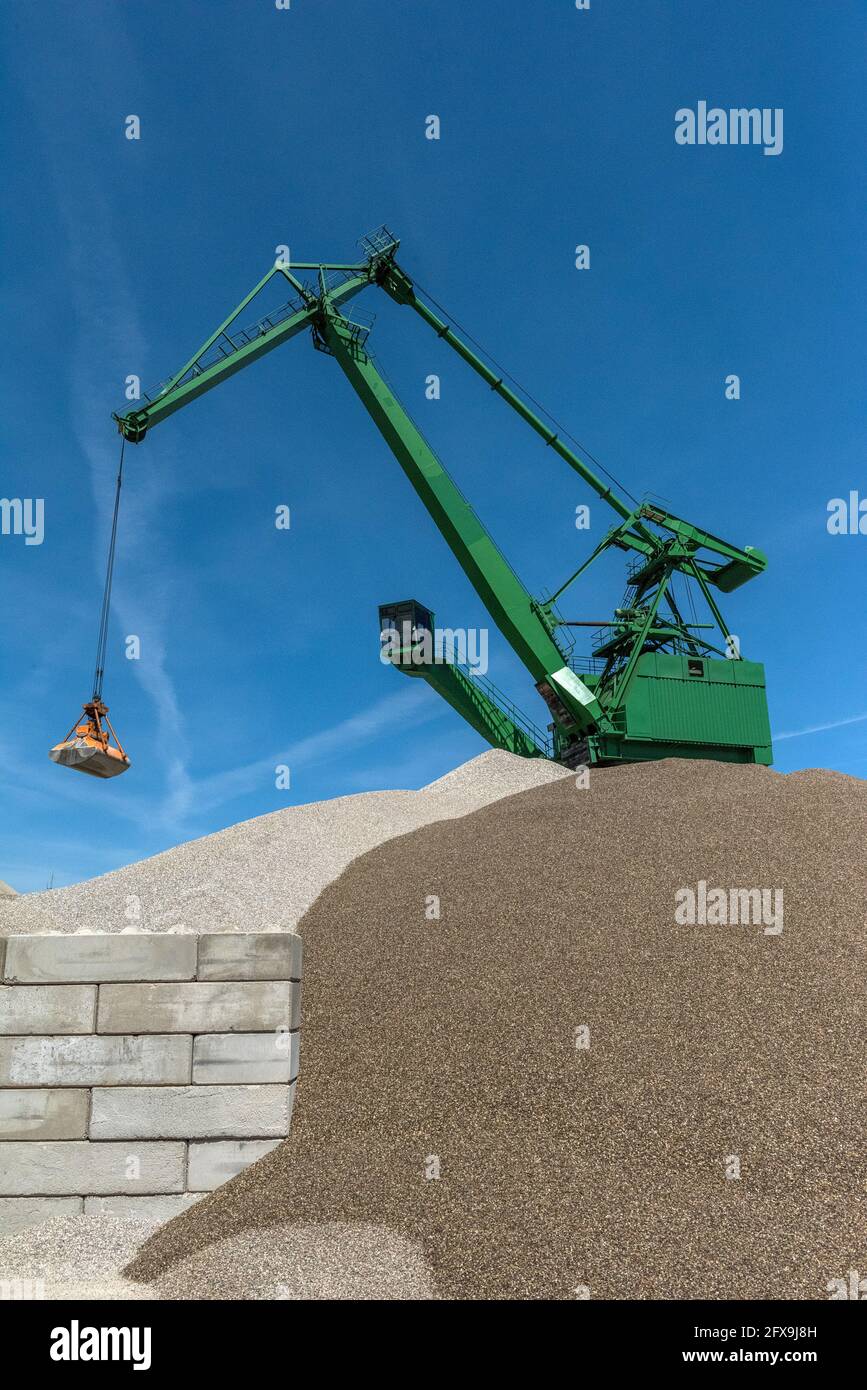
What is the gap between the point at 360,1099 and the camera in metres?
6.73

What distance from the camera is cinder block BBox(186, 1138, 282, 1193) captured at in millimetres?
5953

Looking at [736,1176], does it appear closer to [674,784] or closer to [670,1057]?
[670,1057]

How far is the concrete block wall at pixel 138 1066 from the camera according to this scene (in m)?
5.93

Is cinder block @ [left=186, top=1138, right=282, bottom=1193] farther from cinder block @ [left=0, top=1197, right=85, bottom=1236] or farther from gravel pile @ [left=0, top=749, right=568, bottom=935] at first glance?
gravel pile @ [left=0, top=749, right=568, bottom=935]

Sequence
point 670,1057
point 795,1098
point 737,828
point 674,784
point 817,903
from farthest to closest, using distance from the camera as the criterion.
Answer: point 674,784 < point 737,828 < point 817,903 < point 670,1057 < point 795,1098

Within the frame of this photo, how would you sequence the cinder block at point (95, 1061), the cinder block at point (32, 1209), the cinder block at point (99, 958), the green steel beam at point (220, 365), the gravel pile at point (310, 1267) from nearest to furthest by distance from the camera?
1. the gravel pile at point (310, 1267)
2. the cinder block at point (32, 1209)
3. the cinder block at point (95, 1061)
4. the cinder block at point (99, 958)
5. the green steel beam at point (220, 365)

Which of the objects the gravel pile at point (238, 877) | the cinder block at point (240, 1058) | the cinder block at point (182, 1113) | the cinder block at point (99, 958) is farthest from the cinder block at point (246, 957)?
the gravel pile at point (238, 877)

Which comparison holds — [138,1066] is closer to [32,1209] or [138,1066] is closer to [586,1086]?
[32,1209]

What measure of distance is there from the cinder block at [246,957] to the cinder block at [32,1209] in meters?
1.83

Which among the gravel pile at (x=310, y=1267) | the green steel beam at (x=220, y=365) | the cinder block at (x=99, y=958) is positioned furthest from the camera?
the green steel beam at (x=220, y=365)

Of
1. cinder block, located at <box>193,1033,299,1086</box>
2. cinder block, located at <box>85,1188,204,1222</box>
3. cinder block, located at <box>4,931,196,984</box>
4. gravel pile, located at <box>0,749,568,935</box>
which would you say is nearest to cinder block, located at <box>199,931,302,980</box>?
cinder block, located at <box>4,931,196,984</box>

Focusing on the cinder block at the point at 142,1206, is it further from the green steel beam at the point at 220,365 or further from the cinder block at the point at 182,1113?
the green steel beam at the point at 220,365

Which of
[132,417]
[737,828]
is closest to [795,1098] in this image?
[737,828]
